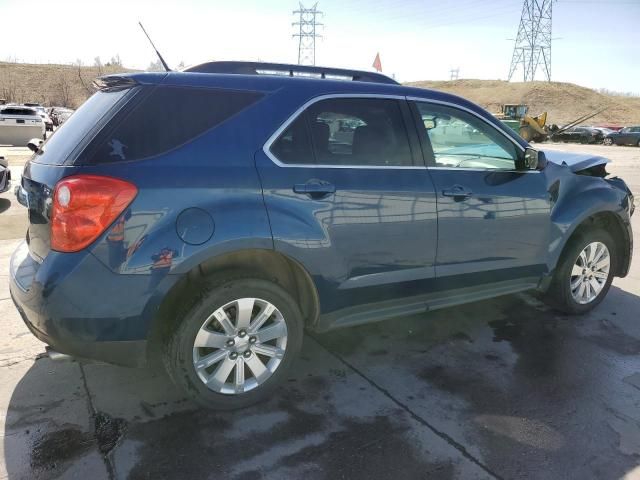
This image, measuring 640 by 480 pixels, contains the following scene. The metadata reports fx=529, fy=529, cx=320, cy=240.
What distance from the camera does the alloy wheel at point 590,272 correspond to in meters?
4.45

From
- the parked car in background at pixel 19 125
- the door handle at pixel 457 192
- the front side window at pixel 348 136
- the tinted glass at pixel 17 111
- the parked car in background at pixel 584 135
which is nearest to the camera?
the front side window at pixel 348 136

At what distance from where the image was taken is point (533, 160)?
383 cm

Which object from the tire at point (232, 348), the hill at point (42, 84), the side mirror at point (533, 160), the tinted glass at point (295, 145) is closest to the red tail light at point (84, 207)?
the tire at point (232, 348)

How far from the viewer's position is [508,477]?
8.31 ft

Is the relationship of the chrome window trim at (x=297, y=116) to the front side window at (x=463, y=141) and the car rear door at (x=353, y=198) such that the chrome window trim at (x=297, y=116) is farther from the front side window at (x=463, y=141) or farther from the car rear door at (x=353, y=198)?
the front side window at (x=463, y=141)

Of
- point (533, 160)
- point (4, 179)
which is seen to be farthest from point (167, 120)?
point (4, 179)

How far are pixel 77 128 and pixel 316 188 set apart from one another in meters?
1.32

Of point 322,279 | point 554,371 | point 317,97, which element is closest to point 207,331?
point 322,279

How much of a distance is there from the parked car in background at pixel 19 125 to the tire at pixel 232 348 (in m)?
20.8

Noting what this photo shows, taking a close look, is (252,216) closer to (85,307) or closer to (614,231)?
(85,307)

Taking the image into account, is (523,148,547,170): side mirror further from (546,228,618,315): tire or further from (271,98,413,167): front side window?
(271,98,413,167): front side window

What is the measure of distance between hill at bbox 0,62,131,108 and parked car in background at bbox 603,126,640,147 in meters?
53.8

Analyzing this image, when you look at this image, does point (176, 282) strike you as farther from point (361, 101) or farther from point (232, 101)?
point (361, 101)

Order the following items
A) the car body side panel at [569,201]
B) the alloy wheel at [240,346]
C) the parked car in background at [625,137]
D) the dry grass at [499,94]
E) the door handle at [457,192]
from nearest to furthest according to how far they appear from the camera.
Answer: the alloy wheel at [240,346]
the door handle at [457,192]
the car body side panel at [569,201]
the parked car in background at [625,137]
the dry grass at [499,94]
